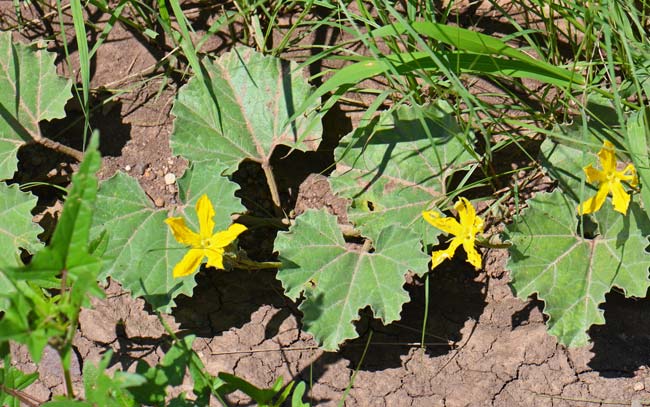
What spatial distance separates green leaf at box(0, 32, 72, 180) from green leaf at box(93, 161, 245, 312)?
528 mm

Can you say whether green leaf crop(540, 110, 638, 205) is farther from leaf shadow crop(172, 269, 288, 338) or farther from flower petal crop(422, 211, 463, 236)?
leaf shadow crop(172, 269, 288, 338)

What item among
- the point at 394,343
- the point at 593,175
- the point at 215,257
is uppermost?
the point at 593,175

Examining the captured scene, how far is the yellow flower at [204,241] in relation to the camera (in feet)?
8.89

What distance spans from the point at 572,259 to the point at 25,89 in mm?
2257

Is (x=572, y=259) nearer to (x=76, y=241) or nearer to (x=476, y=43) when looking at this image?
(x=476, y=43)

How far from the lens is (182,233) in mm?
2695

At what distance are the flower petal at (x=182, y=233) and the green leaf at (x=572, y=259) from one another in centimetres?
109

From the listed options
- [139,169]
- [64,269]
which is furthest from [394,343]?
[64,269]

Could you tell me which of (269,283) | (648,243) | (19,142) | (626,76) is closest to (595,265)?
(648,243)

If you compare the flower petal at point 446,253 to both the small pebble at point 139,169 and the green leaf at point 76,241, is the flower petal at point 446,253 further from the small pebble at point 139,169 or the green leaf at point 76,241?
the small pebble at point 139,169

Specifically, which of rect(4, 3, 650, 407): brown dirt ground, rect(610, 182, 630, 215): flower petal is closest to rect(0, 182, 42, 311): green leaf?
rect(4, 3, 650, 407): brown dirt ground

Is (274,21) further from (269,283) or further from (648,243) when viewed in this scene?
(648,243)

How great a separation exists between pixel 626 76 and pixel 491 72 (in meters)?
0.53

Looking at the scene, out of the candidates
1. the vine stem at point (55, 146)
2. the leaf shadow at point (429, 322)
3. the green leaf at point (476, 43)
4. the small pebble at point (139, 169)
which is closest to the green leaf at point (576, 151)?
the green leaf at point (476, 43)
